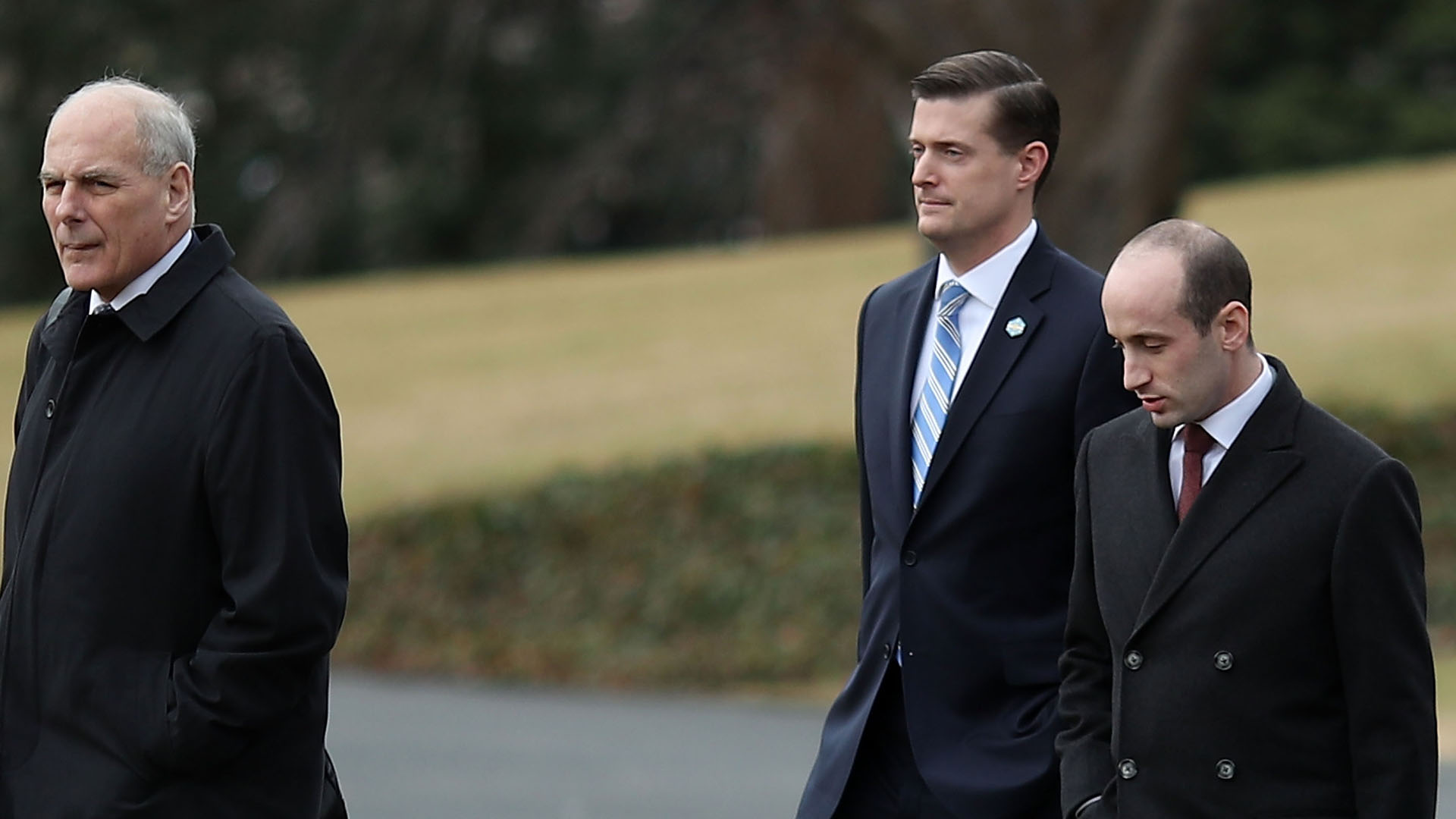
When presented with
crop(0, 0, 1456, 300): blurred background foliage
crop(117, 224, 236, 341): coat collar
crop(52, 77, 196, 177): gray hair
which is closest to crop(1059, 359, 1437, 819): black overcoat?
crop(117, 224, 236, 341): coat collar

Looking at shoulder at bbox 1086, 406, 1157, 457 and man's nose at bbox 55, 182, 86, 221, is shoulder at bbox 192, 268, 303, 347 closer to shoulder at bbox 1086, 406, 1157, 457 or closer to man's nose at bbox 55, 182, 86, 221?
man's nose at bbox 55, 182, 86, 221

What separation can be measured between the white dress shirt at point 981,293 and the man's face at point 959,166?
0.12m

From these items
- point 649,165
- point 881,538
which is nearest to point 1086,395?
point 881,538

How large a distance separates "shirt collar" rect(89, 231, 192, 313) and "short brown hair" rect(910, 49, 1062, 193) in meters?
1.55

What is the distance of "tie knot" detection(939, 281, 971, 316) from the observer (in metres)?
4.64

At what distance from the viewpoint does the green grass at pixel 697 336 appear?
56.3 feet

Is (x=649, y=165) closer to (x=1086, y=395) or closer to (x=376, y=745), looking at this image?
(x=376, y=745)

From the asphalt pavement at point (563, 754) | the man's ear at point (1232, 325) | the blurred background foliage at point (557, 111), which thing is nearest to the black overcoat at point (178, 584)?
the man's ear at point (1232, 325)

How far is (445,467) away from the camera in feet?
57.0

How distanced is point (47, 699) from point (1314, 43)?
33.9m

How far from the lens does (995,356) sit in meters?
4.53

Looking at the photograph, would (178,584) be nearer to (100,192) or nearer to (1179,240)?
(100,192)

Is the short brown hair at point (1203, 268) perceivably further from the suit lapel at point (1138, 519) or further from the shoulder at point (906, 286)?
the shoulder at point (906, 286)

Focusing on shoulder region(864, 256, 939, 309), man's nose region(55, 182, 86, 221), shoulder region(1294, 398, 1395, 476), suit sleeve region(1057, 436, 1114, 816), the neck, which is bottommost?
suit sleeve region(1057, 436, 1114, 816)
